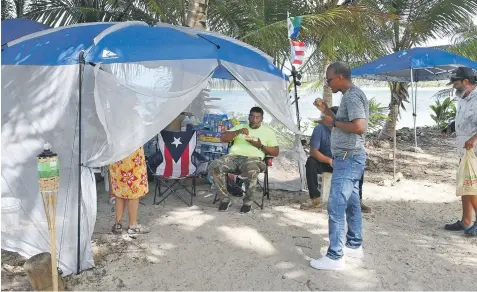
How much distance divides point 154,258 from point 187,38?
2209mm

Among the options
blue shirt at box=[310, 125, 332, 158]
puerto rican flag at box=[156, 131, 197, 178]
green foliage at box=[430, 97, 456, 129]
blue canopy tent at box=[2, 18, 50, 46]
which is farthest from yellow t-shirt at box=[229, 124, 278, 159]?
green foliage at box=[430, 97, 456, 129]

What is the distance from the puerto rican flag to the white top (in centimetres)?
293

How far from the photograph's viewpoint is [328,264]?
11.1 ft

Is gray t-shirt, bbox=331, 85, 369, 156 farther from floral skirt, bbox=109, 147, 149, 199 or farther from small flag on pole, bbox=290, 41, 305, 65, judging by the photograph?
small flag on pole, bbox=290, 41, 305, 65

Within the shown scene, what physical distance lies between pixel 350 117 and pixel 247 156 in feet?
7.03

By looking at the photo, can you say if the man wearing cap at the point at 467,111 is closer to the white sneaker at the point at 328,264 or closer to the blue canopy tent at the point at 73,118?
the white sneaker at the point at 328,264

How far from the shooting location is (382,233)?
4324 millimetres

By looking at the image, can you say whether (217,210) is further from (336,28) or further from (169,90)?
(336,28)

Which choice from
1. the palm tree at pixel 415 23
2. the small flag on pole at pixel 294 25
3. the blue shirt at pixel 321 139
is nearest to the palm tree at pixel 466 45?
the palm tree at pixel 415 23

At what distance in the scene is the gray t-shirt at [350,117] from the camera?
3.13 m

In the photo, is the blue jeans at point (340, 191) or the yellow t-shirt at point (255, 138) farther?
the yellow t-shirt at point (255, 138)

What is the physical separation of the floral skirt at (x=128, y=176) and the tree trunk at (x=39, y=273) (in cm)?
111

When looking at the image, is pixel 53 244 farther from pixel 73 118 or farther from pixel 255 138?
pixel 255 138

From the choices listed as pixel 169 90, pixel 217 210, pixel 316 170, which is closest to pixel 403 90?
pixel 316 170
